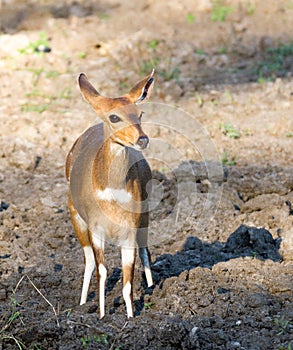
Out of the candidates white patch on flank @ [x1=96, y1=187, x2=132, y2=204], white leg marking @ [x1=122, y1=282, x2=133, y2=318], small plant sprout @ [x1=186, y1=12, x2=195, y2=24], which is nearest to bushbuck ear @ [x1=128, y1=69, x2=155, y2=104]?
white patch on flank @ [x1=96, y1=187, x2=132, y2=204]

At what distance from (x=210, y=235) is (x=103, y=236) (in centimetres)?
176

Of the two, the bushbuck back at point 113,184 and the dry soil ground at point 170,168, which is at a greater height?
the bushbuck back at point 113,184

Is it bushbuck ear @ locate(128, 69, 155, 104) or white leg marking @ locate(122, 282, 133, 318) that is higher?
bushbuck ear @ locate(128, 69, 155, 104)

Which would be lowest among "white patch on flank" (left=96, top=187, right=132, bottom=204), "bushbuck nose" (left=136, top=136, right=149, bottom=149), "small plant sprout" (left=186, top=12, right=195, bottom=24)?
"small plant sprout" (left=186, top=12, right=195, bottom=24)

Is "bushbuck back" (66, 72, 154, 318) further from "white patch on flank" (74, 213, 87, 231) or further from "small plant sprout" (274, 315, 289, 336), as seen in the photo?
"small plant sprout" (274, 315, 289, 336)

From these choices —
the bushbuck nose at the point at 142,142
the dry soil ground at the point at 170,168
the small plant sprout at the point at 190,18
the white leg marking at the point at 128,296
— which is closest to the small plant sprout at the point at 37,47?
the dry soil ground at the point at 170,168

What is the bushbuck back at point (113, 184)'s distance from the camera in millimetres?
Answer: 4895

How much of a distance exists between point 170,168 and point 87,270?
99.3 inches

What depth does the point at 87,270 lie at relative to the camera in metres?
5.77

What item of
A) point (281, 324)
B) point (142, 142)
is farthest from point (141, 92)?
point (281, 324)

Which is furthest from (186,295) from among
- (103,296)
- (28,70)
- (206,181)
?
(28,70)

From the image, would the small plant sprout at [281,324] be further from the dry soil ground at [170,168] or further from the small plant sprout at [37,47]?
the small plant sprout at [37,47]

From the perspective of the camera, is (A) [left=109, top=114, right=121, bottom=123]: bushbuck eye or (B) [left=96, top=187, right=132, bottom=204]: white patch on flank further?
(B) [left=96, top=187, right=132, bottom=204]: white patch on flank

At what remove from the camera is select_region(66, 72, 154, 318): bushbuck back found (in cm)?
489
